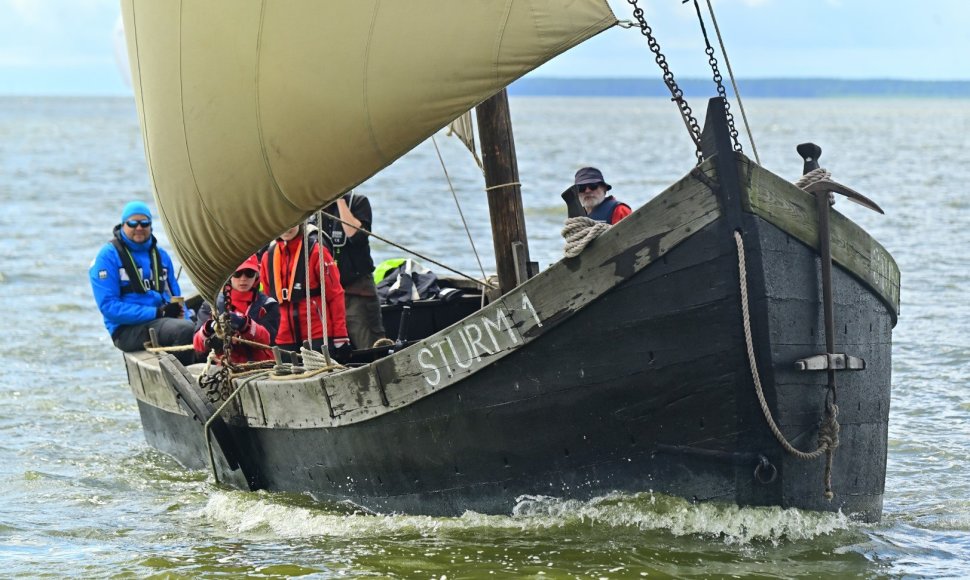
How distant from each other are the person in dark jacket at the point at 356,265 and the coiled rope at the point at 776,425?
14.0 feet

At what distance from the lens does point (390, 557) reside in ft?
25.6

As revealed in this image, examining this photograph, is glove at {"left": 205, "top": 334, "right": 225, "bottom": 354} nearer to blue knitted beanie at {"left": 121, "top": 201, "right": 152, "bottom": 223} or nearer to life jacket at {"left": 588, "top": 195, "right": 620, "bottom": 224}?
blue knitted beanie at {"left": 121, "top": 201, "right": 152, "bottom": 223}

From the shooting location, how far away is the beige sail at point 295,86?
7.27 meters

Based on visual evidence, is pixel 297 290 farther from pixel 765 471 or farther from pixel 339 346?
Result: pixel 765 471

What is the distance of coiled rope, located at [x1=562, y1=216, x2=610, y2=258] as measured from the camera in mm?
7016

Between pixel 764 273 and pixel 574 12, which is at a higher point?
pixel 574 12

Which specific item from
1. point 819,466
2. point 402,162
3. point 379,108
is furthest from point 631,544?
point 402,162

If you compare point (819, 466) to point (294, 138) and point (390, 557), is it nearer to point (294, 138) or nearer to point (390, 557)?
point (390, 557)

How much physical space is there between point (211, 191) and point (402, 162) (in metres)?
57.3

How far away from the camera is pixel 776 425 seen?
23.3ft

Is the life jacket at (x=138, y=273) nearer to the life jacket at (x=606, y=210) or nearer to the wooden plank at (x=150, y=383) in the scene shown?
the wooden plank at (x=150, y=383)

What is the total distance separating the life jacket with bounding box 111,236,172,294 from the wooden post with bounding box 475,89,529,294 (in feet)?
13.7

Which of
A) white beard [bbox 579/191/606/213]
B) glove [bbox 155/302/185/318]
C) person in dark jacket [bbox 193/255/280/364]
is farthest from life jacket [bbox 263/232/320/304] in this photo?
white beard [bbox 579/191/606/213]

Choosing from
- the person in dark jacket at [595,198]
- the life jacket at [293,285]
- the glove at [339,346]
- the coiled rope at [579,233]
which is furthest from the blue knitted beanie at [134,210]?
the coiled rope at [579,233]
